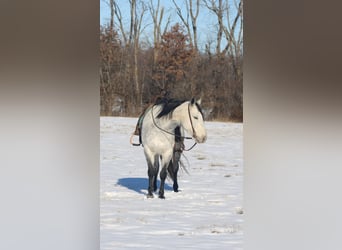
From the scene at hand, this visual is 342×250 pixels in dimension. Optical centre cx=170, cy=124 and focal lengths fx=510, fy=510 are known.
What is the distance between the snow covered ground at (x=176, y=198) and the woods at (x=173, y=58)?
0.16 m

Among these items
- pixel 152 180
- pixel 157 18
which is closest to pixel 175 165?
pixel 152 180

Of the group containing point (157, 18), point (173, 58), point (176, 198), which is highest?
point (157, 18)

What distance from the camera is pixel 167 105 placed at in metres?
2.98

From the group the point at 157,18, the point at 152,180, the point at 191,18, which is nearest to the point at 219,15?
the point at 191,18

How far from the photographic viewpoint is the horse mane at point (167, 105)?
9.75 feet

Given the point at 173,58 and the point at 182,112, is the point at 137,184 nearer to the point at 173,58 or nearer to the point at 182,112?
the point at 182,112

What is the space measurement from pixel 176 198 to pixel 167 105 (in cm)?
54

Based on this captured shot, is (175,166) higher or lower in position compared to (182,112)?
lower

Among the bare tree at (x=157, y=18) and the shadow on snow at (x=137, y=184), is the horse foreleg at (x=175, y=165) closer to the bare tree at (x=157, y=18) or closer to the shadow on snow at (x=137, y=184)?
the shadow on snow at (x=137, y=184)

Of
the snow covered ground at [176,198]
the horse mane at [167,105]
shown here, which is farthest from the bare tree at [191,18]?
the snow covered ground at [176,198]

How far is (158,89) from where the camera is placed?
299 centimetres
